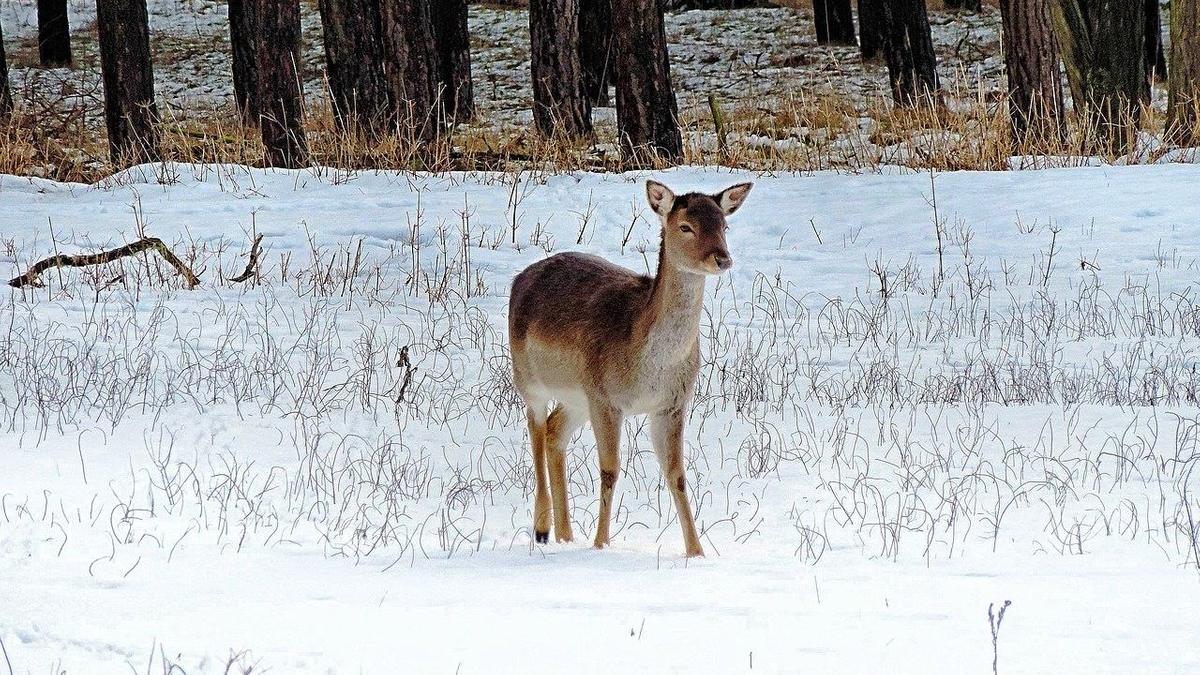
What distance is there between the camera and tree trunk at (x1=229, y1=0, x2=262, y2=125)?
15062 millimetres

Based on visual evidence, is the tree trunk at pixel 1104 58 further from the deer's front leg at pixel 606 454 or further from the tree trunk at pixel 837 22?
the tree trunk at pixel 837 22

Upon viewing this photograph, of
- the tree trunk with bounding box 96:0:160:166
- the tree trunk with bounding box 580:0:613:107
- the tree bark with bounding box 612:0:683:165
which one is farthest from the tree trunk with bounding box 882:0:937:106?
the tree trunk with bounding box 96:0:160:166

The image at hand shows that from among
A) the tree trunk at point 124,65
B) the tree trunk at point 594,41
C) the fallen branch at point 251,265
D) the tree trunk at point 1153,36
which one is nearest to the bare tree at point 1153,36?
the tree trunk at point 1153,36

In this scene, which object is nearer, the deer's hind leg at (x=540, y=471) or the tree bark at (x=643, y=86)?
the deer's hind leg at (x=540, y=471)

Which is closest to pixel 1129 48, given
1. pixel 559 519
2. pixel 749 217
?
Answer: pixel 749 217

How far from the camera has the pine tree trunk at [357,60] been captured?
50.8 feet

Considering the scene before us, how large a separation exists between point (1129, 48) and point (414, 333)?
8124mm

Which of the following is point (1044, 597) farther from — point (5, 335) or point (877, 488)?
point (5, 335)

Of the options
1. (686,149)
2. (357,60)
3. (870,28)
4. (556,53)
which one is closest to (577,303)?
(686,149)

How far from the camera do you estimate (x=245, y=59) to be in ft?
51.2

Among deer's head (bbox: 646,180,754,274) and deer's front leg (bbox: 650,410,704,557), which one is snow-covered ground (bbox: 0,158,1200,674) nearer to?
deer's front leg (bbox: 650,410,704,557)

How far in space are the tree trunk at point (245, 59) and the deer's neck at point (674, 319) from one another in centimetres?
1032

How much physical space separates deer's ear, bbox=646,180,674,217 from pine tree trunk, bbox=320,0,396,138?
9690 millimetres

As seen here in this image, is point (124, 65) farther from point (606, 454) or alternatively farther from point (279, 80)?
point (606, 454)
